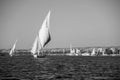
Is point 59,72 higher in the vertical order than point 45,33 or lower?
lower

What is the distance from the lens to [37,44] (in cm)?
11200

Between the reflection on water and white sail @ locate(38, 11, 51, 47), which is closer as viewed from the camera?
the reflection on water

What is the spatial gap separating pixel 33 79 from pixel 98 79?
9587mm

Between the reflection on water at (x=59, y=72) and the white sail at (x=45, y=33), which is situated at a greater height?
the white sail at (x=45, y=33)

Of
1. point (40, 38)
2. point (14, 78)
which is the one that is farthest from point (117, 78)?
point (40, 38)

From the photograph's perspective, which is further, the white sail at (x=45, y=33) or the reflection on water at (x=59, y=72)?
the white sail at (x=45, y=33)

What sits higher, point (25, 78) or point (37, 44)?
point (37, 44)

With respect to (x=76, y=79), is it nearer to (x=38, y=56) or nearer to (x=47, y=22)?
(x=47, y=22)

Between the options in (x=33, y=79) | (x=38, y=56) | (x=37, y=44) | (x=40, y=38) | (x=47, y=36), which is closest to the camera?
(x=33, y=79)

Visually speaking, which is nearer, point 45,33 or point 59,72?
point 59,72

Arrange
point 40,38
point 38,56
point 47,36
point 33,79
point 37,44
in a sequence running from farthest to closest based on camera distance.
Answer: point 38,56
point 37,44
point 40,38
point 47,36
point 33,79

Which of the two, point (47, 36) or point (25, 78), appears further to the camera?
point (47, 36)

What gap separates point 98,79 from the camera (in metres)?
42.0

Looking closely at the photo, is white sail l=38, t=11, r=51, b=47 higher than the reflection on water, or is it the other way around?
white sail l=38, t=11, r=51, b=47
